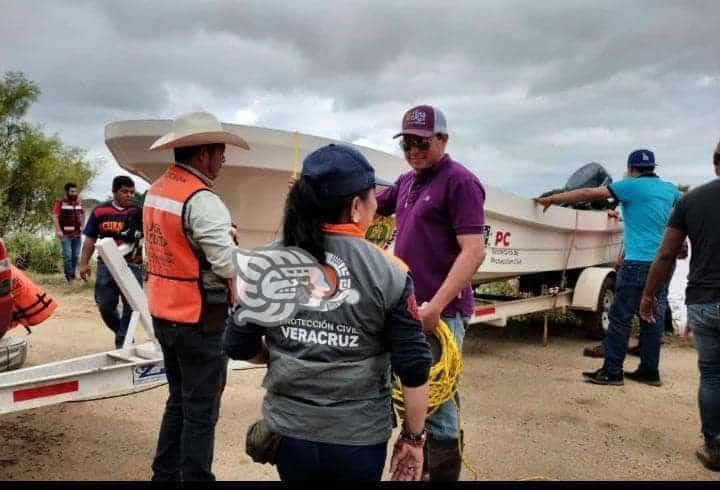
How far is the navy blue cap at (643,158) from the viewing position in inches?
199

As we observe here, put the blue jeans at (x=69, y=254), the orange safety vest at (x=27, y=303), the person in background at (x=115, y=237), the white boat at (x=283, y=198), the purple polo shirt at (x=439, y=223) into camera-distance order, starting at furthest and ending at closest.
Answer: the blue jeans at (x=69, y=254), the person in background at (x=115, y=237), the white boat at (x=283, y=198), the orange safety vest at (x=27, y=303), the purple polo shirt at (x=439, y=223)

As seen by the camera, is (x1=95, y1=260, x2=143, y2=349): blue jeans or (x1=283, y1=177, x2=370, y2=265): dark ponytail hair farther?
(x1=95, y1=260, x2=143, y2=349): blue jeans

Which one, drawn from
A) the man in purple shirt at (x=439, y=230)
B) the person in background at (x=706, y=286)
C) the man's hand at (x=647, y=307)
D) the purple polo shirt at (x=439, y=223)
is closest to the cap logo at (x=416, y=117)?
the man in purple shirt at (x=439, y=230)

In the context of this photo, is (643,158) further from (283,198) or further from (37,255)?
(37,255)

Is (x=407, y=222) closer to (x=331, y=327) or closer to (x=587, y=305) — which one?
(x=331, y=327)

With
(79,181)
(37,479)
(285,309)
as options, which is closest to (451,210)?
(285,309)

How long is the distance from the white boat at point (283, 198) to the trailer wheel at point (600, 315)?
1.97 ft

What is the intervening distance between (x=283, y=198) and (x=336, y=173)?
10.0 feet

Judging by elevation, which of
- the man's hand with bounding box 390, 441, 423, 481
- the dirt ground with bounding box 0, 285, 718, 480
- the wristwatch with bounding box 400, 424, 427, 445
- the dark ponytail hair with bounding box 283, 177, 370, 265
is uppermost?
the dark ponytail hair with bounding box 283, 177, 370, 265

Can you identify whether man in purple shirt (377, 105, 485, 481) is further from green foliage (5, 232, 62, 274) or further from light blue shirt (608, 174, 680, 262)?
green foliage (5, 232, 62, 274)

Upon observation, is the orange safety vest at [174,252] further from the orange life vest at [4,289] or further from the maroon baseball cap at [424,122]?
the maroon baseball cap at [424,122]

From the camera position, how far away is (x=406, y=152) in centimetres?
275

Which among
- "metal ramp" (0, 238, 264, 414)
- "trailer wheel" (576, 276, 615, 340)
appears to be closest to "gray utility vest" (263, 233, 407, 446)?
"metal ramp" (0, 238, 264, 414)

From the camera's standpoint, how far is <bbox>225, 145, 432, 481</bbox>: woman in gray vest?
1.55 m
